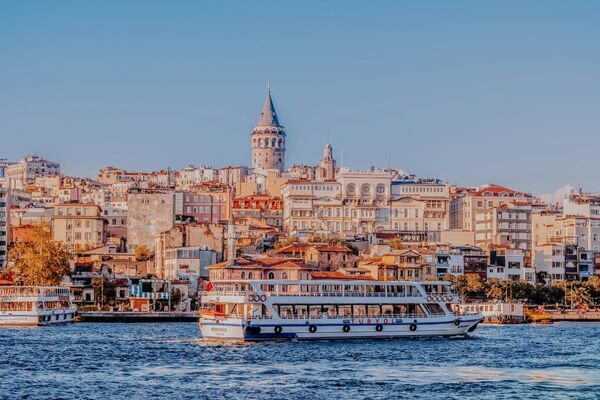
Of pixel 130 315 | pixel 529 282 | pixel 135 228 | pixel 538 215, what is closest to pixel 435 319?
pixel 130 315

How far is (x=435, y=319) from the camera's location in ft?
205

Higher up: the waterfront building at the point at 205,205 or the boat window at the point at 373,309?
the waterfront building at the point at 205,205

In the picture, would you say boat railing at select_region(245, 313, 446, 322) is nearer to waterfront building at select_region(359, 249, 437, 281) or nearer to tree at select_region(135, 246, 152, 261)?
waterfront building at select_region(359, 249, 437, 281)

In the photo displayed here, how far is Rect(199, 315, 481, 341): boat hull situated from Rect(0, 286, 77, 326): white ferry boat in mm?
22211

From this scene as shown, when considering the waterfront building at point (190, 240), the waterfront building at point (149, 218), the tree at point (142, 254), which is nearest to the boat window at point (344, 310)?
the waterfront building at point (190, 240)

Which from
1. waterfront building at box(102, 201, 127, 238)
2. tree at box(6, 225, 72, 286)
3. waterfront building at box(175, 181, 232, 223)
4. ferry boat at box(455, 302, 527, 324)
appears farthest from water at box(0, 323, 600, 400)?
waterfront building at box(175, 181, 232, 223)

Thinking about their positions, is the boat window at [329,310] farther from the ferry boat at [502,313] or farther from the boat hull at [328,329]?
the ferry boat at [502,313]

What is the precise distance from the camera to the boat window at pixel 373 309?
61.7 metres

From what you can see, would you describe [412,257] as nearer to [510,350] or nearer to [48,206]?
[510,350]

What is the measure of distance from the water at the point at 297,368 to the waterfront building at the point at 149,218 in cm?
5861

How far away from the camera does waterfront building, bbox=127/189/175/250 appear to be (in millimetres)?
124562

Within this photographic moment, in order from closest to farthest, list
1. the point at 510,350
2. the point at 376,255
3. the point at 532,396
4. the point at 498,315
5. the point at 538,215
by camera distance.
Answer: the point at 532,396 → the point at 510,350 → the point at 498,315 → the point at 376,255 → the point at 538,215

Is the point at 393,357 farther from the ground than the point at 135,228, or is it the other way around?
the point at 135,228

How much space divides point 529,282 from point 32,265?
138 ft
